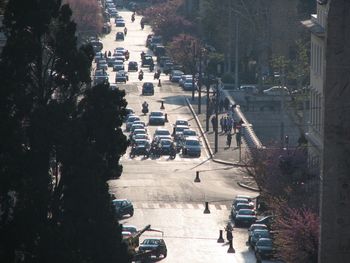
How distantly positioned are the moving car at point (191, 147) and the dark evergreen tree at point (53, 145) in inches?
2384

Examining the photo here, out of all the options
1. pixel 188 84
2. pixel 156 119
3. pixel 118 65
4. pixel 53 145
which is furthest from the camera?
pixel 118 65

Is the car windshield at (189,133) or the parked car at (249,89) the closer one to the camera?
the car windshield at (189,133)

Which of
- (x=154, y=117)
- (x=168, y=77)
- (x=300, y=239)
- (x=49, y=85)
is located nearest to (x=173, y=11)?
(x=168, y=77)

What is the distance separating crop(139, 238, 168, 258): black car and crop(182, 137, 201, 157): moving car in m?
32.7

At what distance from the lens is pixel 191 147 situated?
353ft

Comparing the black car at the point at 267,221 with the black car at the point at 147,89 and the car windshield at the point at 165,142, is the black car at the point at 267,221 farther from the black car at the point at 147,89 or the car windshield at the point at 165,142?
the black car at the point at 147,89

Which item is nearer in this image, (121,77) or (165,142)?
(165,142)

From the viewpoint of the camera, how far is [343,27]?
27.0 metres

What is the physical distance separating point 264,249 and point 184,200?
18.5 m

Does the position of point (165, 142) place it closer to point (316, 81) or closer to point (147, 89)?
point (316, 81)

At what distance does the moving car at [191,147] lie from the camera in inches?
4218

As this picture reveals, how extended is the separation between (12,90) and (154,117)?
77139 millimetres

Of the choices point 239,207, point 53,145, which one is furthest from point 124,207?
point 53,145

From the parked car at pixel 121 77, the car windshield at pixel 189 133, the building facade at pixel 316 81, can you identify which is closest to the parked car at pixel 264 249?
the building facade at pixel 316 81
